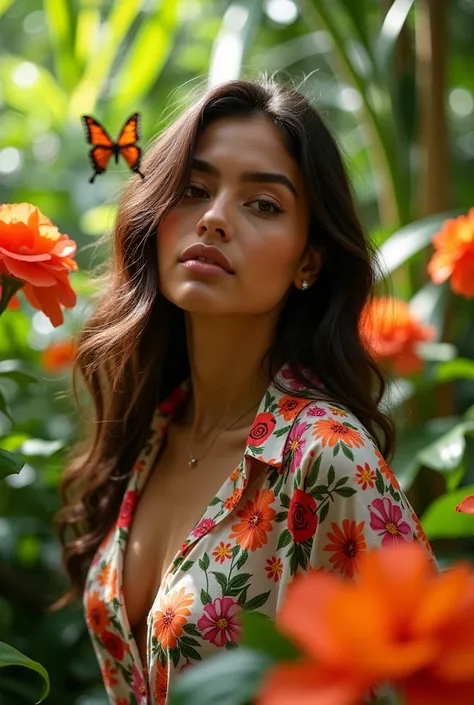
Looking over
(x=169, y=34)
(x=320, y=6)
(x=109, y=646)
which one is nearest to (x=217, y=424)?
(x=109, y=646)

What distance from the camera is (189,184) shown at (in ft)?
3.90

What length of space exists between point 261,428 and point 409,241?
0.74 meters

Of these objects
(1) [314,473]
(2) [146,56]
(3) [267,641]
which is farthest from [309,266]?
(2) [146,56]

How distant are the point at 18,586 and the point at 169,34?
1465 mm

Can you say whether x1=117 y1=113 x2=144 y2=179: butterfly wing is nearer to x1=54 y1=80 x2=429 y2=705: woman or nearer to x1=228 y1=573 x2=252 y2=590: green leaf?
x1=54 y1=80 x2=429 y2=705: woman

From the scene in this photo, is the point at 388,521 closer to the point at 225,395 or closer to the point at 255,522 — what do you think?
the point at 255,522

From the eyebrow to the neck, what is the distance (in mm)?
187

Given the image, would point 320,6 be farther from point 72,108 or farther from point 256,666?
point 256,666

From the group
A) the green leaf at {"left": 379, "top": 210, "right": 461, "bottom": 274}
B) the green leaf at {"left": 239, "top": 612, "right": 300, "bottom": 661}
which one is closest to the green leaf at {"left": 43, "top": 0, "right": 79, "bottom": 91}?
the green leaf at {"left": 379, "top": 210, "right": 461, "bottom": 274}

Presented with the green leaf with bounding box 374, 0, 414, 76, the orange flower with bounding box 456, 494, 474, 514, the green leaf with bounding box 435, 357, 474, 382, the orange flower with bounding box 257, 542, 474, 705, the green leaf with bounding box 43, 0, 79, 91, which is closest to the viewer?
the orange flower with bounding box 257, 542, 474, 705

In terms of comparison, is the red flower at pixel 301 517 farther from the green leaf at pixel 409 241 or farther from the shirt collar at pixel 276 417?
the green leaf at pixel 409 241

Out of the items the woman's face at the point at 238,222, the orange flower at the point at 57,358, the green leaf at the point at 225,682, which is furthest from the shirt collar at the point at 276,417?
the orange flower at the point at 57,358

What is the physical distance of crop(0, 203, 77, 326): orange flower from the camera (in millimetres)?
1002

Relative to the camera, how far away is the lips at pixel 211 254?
1133mm
